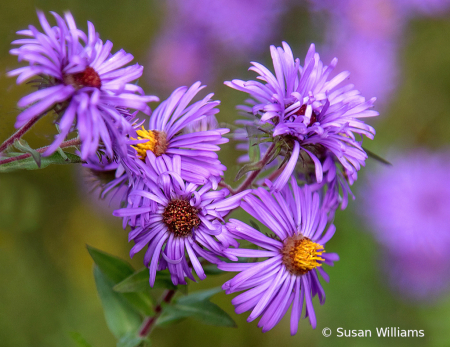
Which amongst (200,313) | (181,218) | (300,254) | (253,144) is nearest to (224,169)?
(253,144)

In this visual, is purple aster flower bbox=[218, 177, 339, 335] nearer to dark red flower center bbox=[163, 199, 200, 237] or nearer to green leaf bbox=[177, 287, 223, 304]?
dark red flower center bbox=[163, 199, 200, 237]

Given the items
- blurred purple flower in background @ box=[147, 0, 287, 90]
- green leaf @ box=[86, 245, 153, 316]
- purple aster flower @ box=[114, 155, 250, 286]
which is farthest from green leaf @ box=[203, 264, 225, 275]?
blurred purple flower in background @ box=[147, 0, 287, 90]

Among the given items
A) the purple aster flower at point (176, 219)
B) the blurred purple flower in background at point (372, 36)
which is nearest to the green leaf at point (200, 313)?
the purple aster flower at point (176, 219)

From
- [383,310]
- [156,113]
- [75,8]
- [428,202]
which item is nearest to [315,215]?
[156,113]

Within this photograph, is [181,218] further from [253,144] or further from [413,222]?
[413,222]

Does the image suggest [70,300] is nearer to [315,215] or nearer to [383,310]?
[315,215]

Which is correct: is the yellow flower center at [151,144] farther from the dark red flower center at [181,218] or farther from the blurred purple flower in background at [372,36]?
the blurred purple flower in background at [372,36]
